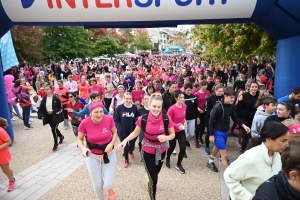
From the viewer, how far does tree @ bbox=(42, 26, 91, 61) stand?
25453 millimetres

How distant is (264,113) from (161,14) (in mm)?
2773

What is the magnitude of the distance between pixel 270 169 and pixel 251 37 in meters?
6.71

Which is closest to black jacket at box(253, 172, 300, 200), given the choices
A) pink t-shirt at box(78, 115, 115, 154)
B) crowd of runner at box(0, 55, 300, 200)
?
crowd of runner at box(0, 55, 300, 200)

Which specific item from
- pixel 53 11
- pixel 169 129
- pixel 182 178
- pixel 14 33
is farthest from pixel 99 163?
pixel 14 33

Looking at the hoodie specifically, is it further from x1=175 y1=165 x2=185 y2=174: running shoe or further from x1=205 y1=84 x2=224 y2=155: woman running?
x1=175 y1=165 x2=185 y2=174: running shoe

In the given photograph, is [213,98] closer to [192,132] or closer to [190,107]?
[190,107]

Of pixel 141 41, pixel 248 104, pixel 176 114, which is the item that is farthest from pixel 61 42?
pixel 141 41

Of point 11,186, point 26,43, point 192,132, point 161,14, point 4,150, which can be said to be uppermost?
point 26,43

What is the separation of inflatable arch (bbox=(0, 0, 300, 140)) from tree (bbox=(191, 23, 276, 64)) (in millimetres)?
2265

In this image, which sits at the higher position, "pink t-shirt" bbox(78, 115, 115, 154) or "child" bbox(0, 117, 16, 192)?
"pink t-shirt" bbox(78, 115, 115, 154)

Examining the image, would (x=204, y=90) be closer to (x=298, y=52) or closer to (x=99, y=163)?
(x=298, y=52)

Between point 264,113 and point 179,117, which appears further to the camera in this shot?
point 179,117

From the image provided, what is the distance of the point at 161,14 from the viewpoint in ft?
15.5

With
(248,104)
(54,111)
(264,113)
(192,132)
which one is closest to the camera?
(264,113)
